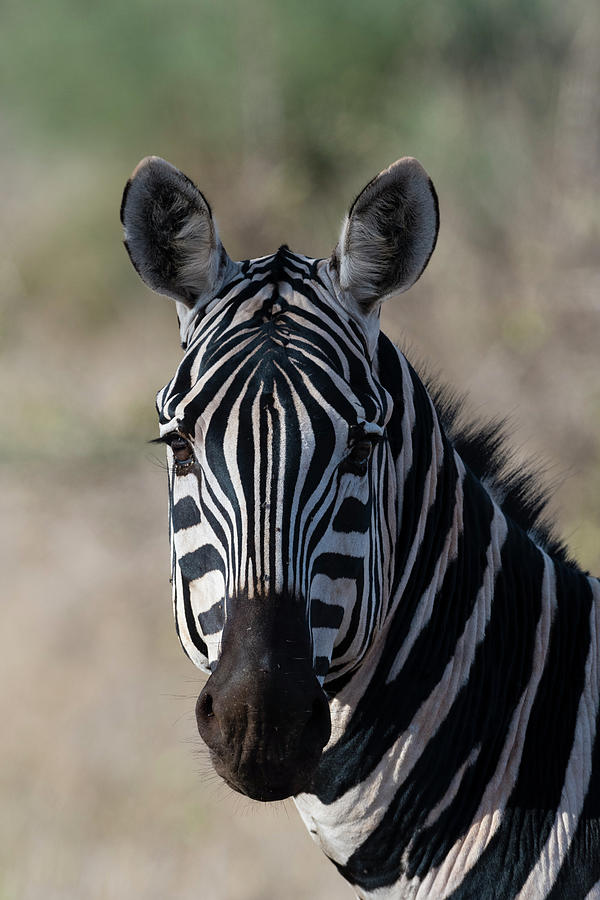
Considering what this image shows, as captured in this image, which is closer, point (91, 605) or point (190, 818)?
point (190, 818)

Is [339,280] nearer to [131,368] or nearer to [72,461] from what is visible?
[72,461]

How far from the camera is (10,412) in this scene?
40.6 ft

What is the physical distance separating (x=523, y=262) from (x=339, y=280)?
9.43m

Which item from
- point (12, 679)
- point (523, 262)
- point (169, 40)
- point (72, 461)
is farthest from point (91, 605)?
point (169, 40)

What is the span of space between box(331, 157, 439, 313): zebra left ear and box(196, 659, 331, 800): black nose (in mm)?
1264

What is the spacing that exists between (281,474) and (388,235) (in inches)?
37.0

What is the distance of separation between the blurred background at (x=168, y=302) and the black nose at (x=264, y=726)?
3753mm

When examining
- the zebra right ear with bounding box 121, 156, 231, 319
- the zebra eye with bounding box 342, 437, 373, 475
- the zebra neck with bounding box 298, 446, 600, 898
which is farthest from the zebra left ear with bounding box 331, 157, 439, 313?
the zebra neck with bounding box 298, 446, 600, 898

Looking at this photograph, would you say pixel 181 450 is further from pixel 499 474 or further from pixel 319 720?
pixel 499 474

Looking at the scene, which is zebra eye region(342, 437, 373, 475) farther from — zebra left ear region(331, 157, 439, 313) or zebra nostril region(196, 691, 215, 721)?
zebra nostril region(196, 691, 215, 721)

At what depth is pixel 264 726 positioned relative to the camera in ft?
7.77

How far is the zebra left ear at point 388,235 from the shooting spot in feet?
9.54

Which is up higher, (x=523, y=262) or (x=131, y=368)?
(x=523, y=262)

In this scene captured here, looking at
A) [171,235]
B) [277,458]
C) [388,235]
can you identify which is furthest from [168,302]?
[277,458]
